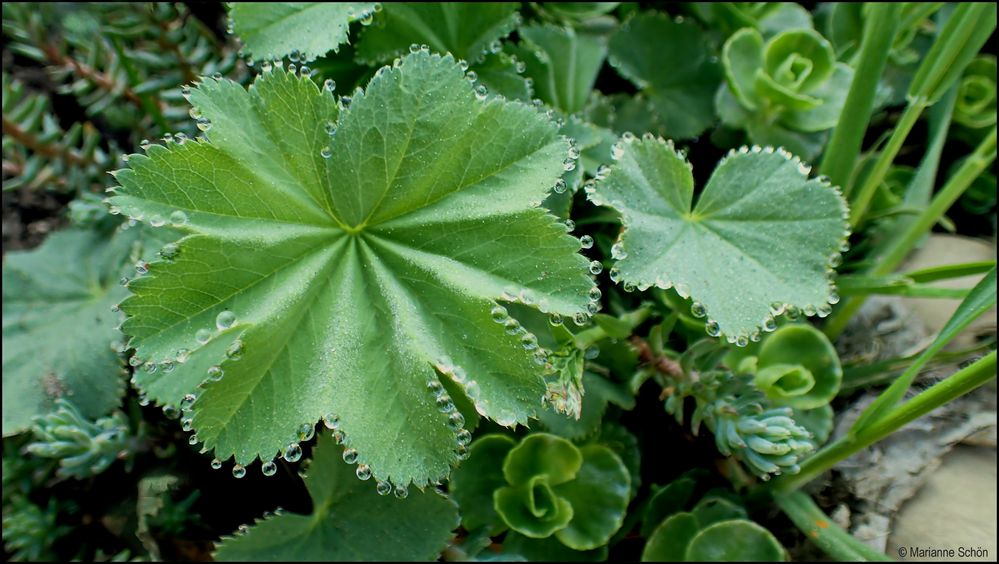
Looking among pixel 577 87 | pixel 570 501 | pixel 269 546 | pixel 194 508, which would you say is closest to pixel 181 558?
pixel 194 508

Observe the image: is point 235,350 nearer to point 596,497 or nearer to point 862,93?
point 596,497

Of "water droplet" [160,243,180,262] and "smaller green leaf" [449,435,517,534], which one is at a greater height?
"water droplet" [160,243,180,262]

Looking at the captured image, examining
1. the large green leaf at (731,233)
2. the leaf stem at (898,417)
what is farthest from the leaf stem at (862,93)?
the leaf stem at (898,417)

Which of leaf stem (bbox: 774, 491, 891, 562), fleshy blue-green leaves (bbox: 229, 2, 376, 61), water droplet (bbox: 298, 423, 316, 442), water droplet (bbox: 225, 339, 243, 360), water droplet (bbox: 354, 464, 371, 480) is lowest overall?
leaf stem (bbox: 774, 491, 891, 562)

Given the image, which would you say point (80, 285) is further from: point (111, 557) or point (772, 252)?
point (772, 252)

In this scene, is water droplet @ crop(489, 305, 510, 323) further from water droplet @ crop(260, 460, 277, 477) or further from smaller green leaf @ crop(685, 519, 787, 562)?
smaller green leaf @ crop(685, 519, 787, 562)

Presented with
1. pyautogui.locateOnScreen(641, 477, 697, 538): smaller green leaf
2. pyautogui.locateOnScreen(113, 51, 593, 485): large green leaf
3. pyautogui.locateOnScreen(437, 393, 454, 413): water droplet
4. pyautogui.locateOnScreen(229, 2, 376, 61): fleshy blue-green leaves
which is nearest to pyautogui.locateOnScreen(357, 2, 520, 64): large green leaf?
pyautogui.locateOnScreen(229, 2, 376, 61): fleshy blue-green leaves

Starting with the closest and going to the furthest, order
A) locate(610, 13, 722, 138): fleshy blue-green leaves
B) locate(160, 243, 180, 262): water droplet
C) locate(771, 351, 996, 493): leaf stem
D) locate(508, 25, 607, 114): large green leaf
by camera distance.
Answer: locate(160, 243, 180, 262): water droplet < locate(771, 351, 996, 493): leaf stem < locate(508, 25, 607, 114): large green leaf < locate(610, 13, 722, 138): fleshy blue-green leaves
